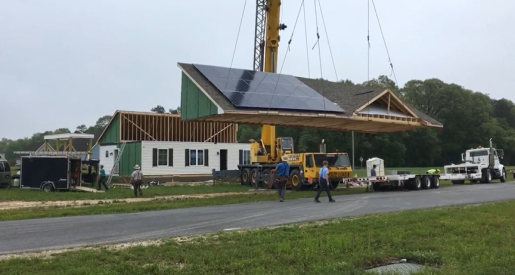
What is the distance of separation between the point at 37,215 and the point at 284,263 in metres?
11.8

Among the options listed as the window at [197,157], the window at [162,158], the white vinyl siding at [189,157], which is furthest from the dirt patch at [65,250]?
the window at [197,157]

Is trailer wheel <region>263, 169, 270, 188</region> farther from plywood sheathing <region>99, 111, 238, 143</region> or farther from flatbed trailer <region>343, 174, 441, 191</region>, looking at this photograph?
plywood sheathing <region>99, 111, 238, 143</region>

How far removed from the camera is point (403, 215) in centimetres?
1434

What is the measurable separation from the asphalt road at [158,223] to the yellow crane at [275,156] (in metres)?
7.99

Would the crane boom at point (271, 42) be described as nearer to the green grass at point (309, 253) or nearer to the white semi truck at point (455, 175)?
the white semi truck at point (455, 175)

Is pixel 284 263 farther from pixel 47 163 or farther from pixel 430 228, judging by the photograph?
pixel 47 163

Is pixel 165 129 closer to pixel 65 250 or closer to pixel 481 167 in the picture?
pixel 481 167

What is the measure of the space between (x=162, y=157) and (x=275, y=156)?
1095cm

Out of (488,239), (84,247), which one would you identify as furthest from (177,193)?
(488,239)

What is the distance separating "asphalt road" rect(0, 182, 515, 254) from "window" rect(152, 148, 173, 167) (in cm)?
2018

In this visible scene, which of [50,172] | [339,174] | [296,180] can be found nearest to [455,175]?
[339,174]

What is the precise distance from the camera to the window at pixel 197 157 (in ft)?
132

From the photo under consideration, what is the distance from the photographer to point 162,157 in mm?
38688


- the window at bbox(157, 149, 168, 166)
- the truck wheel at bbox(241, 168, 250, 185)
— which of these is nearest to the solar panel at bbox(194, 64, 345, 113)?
the truck wheel at bbox(241, 168, 250, 185)
